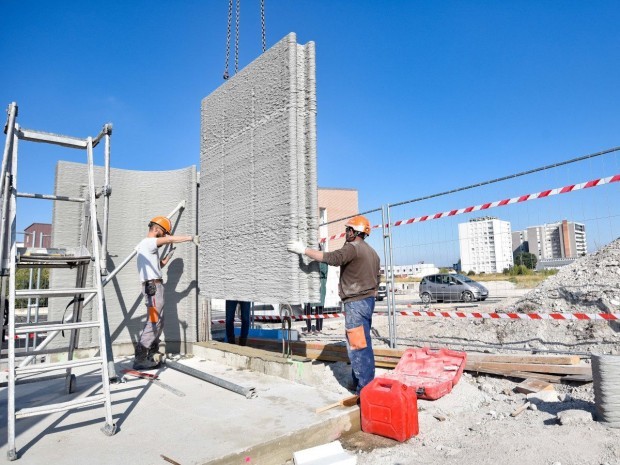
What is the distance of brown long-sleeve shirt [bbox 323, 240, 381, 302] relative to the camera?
421 cm

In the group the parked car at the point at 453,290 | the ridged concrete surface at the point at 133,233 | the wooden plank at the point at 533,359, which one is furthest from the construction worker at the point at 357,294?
the parked car at the point at 453,290

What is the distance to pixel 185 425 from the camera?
338cm

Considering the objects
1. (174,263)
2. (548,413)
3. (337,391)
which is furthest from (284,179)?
(548,413)

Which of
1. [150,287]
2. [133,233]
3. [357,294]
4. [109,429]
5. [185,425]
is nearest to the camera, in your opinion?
[109,429]

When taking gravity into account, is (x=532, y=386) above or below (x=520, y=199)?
below

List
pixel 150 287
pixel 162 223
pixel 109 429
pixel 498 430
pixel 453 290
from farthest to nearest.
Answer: pixel 453 290 < pixel 162 223 < pixel 150 287 < pixel 498 430 < pixel 109 429

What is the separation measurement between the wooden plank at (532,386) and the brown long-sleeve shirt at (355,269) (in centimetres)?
186

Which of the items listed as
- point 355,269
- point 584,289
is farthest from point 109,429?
point 584,289

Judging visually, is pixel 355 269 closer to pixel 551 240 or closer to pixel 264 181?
pixel 264 181

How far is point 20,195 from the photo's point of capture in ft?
12.4

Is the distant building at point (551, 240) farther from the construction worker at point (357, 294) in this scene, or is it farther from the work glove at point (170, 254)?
the work glove at point (170, 254)

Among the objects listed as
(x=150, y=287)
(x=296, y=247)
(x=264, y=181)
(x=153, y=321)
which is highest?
(x=264, y=181)

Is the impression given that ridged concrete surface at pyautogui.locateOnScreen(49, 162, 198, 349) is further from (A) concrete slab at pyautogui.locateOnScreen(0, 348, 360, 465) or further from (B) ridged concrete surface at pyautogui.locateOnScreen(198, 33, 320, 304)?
(A) concrete slab at pyautogui.locateOnScreen(0, 348, 360, 465)

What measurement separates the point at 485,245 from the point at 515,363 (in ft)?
5.56
